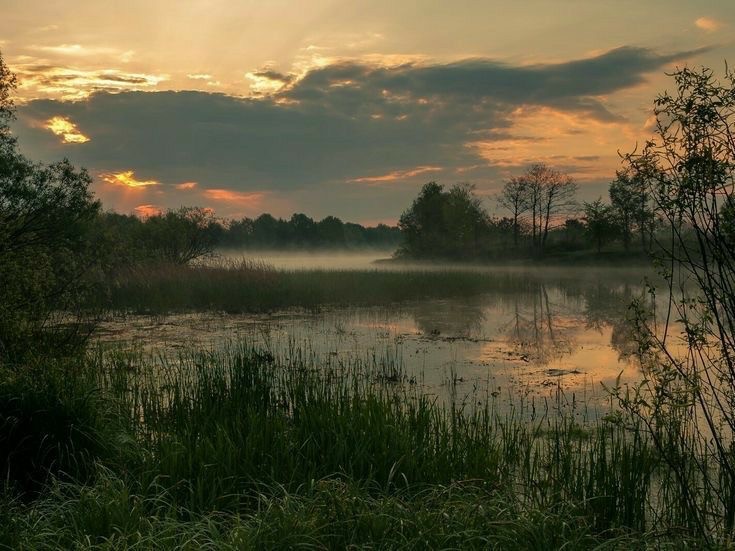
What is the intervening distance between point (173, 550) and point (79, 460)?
2.55 m

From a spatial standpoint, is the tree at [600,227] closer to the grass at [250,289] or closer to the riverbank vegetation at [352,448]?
the grass at [250,289]

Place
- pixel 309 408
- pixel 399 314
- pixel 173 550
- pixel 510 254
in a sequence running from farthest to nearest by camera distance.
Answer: pixel 510 254 < pixel 399 314 < pixel 309 408 < pixel 173 550

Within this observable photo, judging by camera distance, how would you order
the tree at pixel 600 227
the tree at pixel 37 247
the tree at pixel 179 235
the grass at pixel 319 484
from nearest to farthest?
the grass at pixel 319 484, the tree at pixel 37 247, the tree at pixel 179 235, the tree at pixel 600 227

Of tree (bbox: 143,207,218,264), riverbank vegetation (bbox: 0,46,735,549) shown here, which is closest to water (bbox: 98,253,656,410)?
riverbank vegetation (bbox: 0,46,735,549)

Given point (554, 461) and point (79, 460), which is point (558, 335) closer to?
point (554, 461)

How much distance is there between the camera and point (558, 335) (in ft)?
49.5

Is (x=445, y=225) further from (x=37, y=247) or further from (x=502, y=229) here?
(x=37, y=247)

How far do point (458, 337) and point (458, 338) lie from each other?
6.2 inches

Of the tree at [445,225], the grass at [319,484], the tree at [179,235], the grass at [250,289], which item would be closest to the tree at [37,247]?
the grass at [319,484]

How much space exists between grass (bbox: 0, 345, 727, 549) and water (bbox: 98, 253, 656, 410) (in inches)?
69.6

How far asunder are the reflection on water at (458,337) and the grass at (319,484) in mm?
2399

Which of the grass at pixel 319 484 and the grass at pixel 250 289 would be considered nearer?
the grass at pixel 319 484

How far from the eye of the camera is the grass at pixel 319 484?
370cm

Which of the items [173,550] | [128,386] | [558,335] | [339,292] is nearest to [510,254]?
[339,292]
